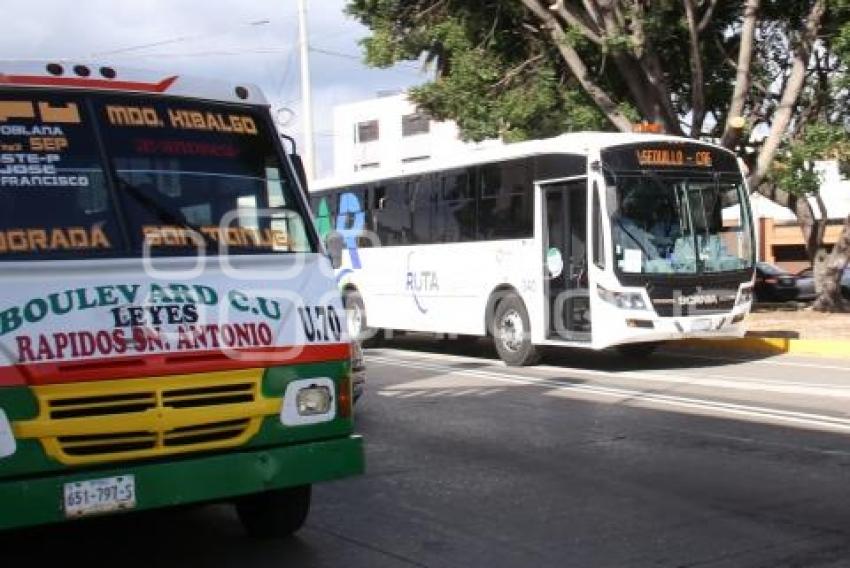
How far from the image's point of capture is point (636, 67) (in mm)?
20094

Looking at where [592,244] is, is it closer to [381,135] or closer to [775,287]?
[775,287]

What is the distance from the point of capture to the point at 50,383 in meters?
4.83

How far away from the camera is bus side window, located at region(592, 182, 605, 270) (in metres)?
13.8

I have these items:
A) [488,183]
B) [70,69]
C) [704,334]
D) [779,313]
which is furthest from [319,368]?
[779,313]

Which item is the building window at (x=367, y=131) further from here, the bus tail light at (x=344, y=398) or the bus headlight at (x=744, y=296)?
the bus tail light at (x=344, y=398)

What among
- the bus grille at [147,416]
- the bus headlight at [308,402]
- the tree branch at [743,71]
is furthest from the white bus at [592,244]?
the bus grille at [147,416]

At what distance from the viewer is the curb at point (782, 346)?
15773 millimetres

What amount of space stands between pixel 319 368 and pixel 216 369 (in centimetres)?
56

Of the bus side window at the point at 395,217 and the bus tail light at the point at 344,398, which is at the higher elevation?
the bus side window at the point at 395,217

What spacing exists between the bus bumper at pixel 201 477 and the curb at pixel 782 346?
11.8 m

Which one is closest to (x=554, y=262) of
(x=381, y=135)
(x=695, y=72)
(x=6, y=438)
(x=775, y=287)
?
(x=695, y=72)

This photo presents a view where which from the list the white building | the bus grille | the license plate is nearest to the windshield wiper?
the bus grille

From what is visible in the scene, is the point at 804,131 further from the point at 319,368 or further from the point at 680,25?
the point at 319,368

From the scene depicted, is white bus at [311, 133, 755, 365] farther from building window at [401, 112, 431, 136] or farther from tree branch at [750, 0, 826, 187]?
building window at [401, 112, 431, 136]
